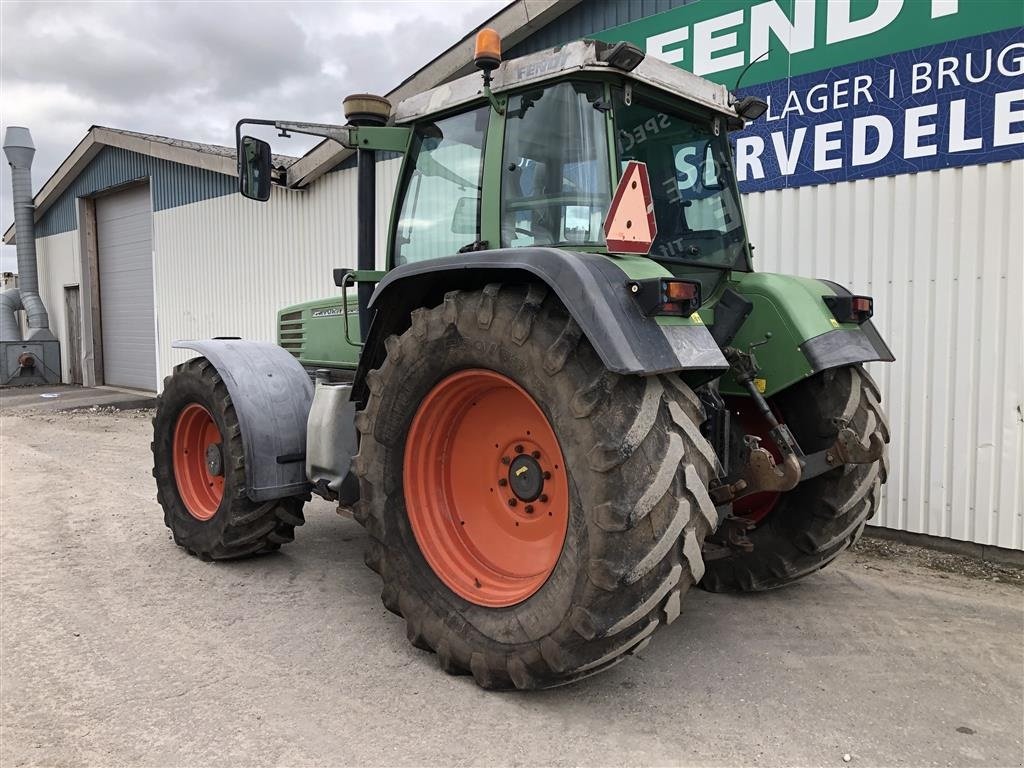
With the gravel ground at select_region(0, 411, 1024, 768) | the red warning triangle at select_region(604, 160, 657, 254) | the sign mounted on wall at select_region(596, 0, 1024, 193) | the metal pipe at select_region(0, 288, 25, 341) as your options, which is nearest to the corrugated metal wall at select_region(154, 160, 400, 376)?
the sign mounted on wall at select_region(596, 0, 1024, 193)

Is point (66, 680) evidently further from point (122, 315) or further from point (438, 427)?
point (122, 315)

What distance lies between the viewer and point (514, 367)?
2842 millimetres

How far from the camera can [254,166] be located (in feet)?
13.3

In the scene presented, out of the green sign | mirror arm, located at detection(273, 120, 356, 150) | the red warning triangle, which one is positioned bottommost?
the red warning triangle

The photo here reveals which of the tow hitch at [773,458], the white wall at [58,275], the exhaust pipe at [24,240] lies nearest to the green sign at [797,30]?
the tow hitch at [773,458]

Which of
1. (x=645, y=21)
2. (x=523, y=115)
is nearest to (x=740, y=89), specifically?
(x=645, y=21)

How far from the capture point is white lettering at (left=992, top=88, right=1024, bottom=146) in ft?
14.9

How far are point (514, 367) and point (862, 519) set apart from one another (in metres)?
2.10

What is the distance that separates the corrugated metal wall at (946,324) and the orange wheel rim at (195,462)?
434 cm

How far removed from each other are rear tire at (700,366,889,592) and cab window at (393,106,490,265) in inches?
72.4

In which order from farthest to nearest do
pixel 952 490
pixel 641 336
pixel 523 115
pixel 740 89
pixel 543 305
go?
pixel 740 89
pixel 952 490
pixel 523 115
pixel 543 305
pixel 641 336

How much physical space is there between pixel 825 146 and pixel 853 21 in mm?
813

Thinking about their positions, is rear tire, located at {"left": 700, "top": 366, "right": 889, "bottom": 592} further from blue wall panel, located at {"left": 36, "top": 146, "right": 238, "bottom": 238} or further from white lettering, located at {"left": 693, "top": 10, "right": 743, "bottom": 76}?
blue wall panel, located at {"left": 36, "top": 146, "right": 238, "bottom": 238}

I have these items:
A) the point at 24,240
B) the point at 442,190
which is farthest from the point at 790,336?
the point at 24,240
